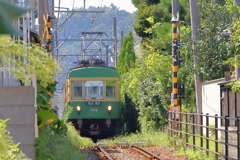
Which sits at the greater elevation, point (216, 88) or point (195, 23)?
point (195, 23)

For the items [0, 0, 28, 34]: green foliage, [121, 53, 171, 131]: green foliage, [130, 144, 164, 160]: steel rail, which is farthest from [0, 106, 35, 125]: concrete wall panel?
[121, 53, 171, 131]: green foliage

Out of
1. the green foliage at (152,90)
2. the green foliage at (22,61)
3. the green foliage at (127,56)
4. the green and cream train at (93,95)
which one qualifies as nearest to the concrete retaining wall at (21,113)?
the green foliage at (22,61)

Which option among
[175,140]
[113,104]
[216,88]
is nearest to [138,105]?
[113,104]

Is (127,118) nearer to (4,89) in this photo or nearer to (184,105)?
(184,105)

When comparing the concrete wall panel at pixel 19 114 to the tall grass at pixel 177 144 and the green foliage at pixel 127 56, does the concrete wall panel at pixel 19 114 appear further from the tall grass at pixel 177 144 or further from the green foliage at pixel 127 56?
the green foliage at pixel 127 56

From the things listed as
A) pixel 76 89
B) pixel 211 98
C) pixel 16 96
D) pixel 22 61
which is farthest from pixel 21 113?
pixel 76 89

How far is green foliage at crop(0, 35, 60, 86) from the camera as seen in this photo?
2.83 meters

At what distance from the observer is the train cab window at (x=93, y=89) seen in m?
17.5

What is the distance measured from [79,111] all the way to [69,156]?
28.7ft

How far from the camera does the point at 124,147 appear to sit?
45.2 ft

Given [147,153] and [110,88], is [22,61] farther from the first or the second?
[110,88]

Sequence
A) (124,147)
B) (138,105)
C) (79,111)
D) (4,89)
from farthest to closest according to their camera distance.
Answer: (138,105), (79,111), (124,147), (4,89)

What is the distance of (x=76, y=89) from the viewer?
17422mm

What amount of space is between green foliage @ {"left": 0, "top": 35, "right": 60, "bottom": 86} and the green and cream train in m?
12.9
